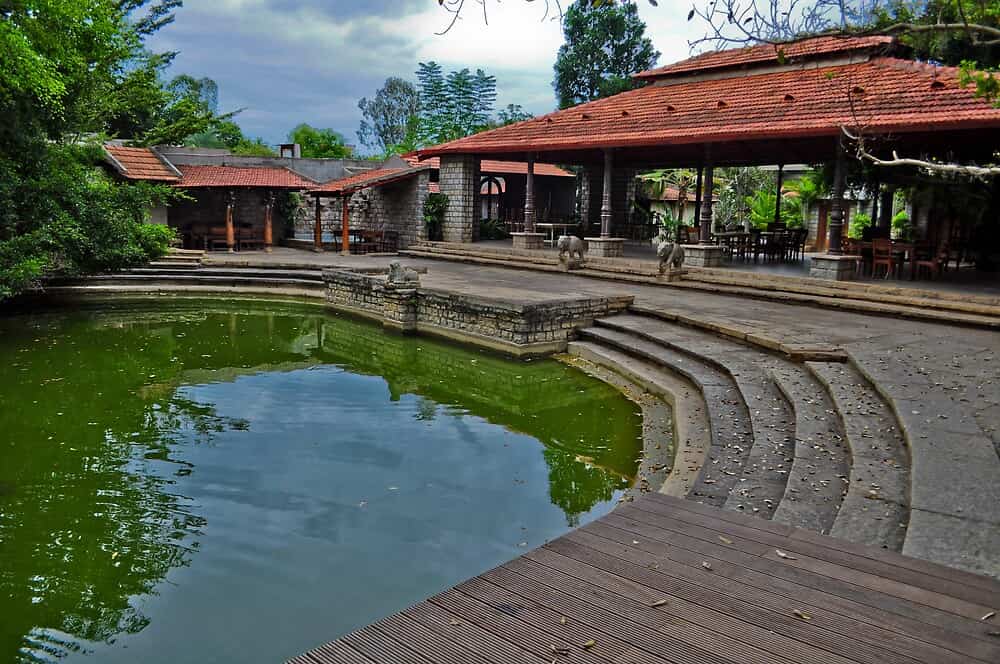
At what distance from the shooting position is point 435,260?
20.1m

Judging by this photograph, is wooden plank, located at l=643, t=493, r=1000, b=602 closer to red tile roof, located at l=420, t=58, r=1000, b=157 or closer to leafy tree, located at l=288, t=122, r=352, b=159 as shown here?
red tile roof, located at l=420, t=58, r=1000, b=157

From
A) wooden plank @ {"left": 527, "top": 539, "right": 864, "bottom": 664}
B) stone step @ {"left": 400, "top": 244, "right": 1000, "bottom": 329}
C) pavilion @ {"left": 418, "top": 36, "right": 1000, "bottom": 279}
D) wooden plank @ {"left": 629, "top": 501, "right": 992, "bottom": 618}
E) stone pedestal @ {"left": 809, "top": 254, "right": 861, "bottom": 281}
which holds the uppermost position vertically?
pavilion @ {"left": 418, "top": 36, "right": 1000, "bottom": 279}

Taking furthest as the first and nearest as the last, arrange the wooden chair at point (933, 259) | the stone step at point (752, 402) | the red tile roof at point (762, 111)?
the wooden chair at point (933, 259) → the red tile roof at point (762, 111) → the stone step at point (752, 402)

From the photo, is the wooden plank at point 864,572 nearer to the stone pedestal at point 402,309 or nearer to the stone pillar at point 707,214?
the stone pedestal at point 402,309

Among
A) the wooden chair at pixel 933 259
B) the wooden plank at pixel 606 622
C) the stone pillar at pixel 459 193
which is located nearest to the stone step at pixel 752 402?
the wooden plank at pixel 606 622

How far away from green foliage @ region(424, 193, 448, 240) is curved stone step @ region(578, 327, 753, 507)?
37.5ft

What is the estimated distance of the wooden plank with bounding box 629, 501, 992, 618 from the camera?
314cm

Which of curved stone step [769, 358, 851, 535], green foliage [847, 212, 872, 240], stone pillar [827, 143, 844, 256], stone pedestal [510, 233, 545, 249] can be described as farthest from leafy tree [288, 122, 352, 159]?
curved stone step [769, 358, 851, 535]

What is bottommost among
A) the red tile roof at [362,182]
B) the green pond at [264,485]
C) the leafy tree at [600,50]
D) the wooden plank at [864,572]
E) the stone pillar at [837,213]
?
the green pond at [264,485]

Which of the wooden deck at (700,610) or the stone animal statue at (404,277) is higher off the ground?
the stone animal statue at (404,277)

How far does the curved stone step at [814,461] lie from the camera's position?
4461 millimetres

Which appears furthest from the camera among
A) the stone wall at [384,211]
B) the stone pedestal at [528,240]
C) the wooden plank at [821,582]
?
the stone wall at [384,211]

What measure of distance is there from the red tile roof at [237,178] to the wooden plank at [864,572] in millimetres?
19066

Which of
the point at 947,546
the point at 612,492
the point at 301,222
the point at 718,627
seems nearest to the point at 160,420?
the point at 612,492
